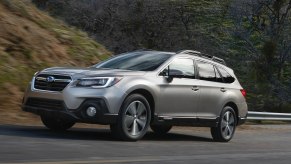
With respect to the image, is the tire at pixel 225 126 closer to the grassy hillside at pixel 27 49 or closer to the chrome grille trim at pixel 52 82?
the chrome grille trim at pixel 52 82

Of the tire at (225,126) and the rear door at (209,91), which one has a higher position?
the rear door at (209,91)

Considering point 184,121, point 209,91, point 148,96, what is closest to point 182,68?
point 209,91

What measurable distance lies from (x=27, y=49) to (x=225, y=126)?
19.2 feet

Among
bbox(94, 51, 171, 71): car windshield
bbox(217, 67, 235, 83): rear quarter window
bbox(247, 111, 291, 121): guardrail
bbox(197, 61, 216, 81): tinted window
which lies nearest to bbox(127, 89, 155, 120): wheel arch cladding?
bbox(94, 51, 171, 71): car windshield

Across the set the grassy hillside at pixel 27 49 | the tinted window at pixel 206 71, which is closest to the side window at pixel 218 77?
the tinted window at pixel 206 71

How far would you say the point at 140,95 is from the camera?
10.5m

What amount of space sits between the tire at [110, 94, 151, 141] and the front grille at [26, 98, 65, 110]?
94cm

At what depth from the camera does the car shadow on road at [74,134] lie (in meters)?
10.3

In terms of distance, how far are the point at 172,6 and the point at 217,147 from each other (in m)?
30.9

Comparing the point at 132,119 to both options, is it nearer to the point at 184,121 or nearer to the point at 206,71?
the point at 184,121

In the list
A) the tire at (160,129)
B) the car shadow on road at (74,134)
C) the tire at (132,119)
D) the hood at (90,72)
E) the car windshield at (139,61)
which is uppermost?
the car windshield at (139,61)

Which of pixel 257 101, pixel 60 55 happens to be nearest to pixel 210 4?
pixel 257 101

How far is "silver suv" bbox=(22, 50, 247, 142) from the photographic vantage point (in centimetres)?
999

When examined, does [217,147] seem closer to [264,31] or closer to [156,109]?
[156,109]
